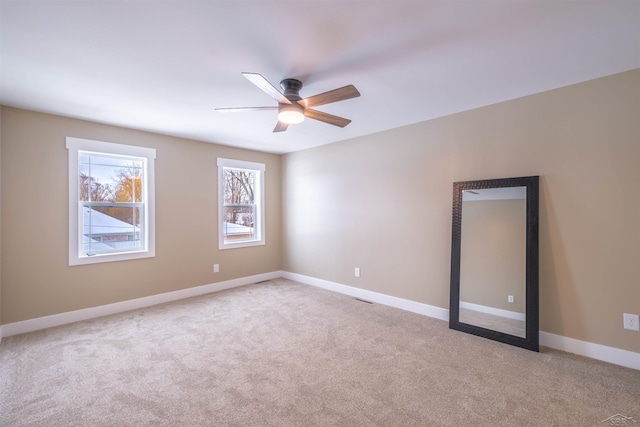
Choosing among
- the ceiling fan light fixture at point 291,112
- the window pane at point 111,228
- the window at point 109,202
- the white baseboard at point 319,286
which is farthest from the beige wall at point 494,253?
the window pane at point 111,228

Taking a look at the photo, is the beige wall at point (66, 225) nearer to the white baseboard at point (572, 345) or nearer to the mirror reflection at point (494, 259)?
the white baseboard at point (572, 345)

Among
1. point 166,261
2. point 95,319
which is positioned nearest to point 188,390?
point 95,319

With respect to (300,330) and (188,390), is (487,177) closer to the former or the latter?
(300,330)

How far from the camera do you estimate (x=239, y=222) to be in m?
5.18

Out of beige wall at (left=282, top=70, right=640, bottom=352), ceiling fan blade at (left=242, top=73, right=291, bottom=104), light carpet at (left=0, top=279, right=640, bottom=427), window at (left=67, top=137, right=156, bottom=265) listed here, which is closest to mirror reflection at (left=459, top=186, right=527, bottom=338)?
beige wall at (left=282, top=70, right=640, bottom=352)

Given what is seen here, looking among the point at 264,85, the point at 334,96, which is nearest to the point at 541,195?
the point at 334,96

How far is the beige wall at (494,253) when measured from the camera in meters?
2.88

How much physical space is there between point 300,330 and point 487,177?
2.69 metres

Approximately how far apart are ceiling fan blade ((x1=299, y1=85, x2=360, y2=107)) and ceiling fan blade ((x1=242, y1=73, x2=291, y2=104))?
18 centimetres

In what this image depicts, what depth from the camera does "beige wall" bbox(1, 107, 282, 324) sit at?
3072 mm

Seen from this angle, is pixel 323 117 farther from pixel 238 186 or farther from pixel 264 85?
pixel 238 186

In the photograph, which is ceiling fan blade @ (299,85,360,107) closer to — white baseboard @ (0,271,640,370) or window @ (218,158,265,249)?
white baseboard @ (0,271,640,370)

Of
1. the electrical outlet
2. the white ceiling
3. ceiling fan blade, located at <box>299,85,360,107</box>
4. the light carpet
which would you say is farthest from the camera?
the electrical outlet

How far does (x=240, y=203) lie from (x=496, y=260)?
13.3 feet
